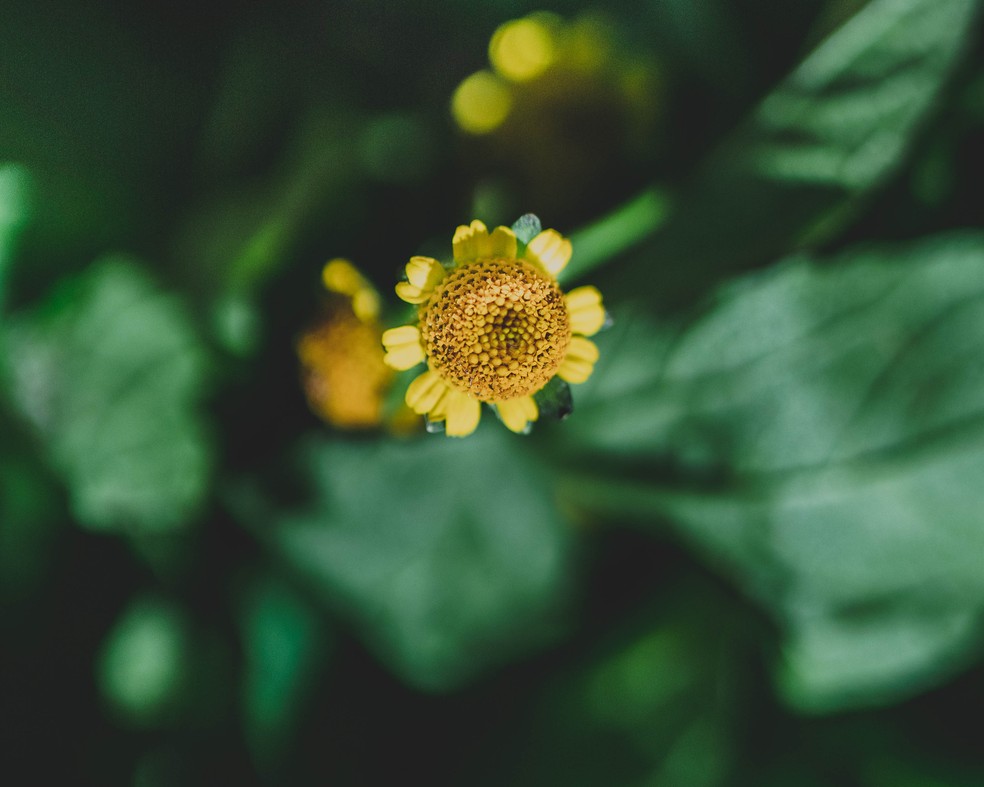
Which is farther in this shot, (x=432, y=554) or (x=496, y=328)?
(x=432, y=554)

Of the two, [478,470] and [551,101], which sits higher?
[551,101]

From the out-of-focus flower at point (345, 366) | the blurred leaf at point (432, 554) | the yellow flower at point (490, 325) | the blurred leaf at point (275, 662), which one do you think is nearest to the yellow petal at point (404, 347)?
the yellow flower at point (490, 325)

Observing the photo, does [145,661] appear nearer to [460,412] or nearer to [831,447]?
[460,412]

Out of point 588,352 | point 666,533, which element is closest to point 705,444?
point 666,533

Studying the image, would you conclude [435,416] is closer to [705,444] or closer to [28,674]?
[705,444]

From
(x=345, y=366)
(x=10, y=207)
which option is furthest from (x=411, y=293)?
(x=10, y=207)

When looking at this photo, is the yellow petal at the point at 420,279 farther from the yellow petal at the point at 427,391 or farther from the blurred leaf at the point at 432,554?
the blurred leaf at the point at 432,554
